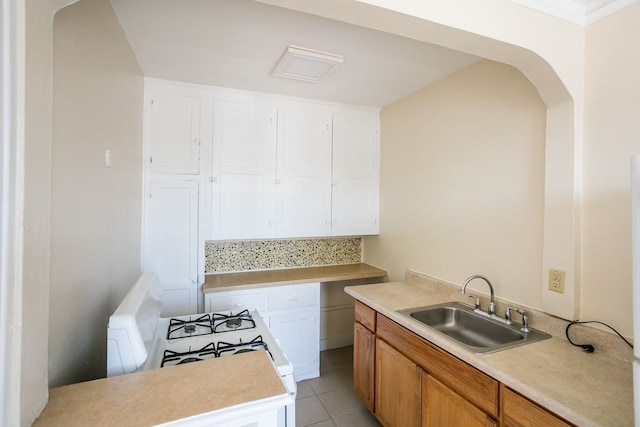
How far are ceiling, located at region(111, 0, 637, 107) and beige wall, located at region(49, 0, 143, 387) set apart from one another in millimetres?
224

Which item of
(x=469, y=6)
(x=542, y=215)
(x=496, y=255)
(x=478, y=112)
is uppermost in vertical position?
(x=469, y=6)

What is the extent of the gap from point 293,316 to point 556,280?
76.3 inches

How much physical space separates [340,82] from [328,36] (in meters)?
0.70

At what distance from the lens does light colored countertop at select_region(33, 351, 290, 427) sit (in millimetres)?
802

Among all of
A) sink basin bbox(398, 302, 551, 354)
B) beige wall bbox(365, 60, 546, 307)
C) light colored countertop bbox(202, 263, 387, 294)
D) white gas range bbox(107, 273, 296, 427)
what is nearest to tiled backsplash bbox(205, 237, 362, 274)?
light colored countertop bbox(202, 263, 387, 294)

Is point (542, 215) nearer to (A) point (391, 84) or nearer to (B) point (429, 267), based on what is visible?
(B) point (429, 267)

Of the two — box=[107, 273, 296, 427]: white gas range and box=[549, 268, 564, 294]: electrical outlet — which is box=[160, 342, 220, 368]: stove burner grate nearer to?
box=[107, 273, 296, 427]: white gas range

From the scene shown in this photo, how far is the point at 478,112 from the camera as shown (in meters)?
2.01

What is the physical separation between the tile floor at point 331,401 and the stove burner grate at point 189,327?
1.02 m

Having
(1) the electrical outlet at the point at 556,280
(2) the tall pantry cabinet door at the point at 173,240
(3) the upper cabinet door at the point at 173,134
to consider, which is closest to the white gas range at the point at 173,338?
(2) the tall pantry cabinet door at the point at 173,240

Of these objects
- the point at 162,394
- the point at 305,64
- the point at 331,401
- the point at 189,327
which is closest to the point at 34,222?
the point at 162,394

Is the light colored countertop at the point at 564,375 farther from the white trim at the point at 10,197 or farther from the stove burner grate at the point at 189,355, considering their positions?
the white trim at the point at 10,197

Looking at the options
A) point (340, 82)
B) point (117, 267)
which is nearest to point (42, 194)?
point (117, 267)

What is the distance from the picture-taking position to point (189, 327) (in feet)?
5.64
